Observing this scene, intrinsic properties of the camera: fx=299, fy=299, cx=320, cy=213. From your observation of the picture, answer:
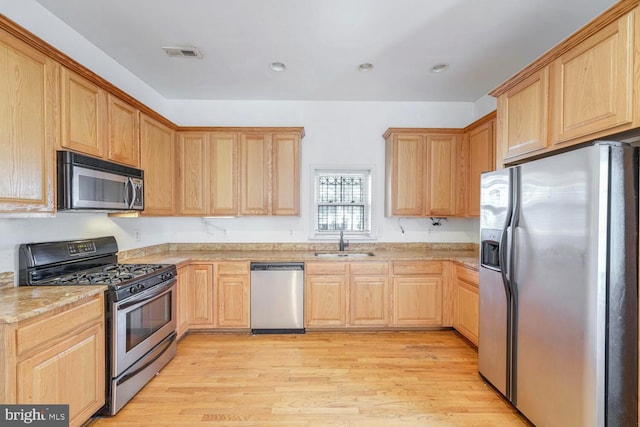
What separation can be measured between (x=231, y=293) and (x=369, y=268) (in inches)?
63.4

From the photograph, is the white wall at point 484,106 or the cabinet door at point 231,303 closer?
the cabinet door at point 231,303

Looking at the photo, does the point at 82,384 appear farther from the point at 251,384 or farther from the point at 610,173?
the point at 610,173

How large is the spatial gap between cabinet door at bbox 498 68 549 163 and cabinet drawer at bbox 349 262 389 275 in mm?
1647

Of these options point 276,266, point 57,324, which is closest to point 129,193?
point 57,324

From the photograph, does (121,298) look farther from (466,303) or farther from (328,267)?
(466,303)

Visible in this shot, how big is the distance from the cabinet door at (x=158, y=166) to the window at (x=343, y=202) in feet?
5.97

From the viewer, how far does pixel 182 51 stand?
2.79 m

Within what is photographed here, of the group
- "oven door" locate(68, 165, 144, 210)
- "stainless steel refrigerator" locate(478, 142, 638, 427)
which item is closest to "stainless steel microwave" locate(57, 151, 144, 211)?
"oven door" locate(68, 165, 144, 210)

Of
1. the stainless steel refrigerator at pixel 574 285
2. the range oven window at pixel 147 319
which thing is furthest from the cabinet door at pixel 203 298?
the stainless steel refrigerator at pixel 574 285

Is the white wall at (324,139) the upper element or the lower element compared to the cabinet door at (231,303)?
upper

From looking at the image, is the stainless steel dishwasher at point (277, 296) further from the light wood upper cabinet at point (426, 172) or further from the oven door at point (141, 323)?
the light wood upper cabinet at point (426, 172)

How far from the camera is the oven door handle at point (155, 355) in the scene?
218 cm

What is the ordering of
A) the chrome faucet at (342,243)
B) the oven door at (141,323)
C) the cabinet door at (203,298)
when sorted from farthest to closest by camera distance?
the chrome faucet at (342,243) → the cabinet door at (203,298) → the oven door at (141,323)

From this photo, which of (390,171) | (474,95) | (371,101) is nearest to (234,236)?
(390,171)
